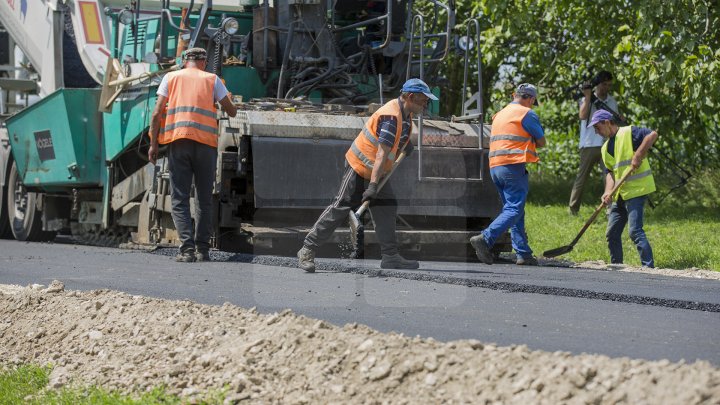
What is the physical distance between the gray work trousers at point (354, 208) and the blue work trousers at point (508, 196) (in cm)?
99

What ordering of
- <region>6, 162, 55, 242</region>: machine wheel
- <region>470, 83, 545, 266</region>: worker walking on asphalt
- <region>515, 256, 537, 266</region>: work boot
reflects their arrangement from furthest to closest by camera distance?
1. <region>6, 162, 55, 242</region>: machine wheel
2. <region>515, 256, 537, 266</region>: work boot
3. <region>470, 83, 545, 266</region>: worker walking on asphalt

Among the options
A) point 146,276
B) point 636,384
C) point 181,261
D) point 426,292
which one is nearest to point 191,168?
point 181,261

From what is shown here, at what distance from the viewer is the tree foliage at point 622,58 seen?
44.1 ft

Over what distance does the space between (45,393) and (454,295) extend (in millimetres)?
2727

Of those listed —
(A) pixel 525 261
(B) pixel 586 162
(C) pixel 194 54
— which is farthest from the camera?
(B) pixel 586 162

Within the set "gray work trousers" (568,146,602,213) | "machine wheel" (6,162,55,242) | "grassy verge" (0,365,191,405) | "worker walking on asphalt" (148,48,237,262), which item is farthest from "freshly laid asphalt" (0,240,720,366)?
"gray work trousers" (568,146,602,213)

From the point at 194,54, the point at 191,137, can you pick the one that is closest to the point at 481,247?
the point at 191,137

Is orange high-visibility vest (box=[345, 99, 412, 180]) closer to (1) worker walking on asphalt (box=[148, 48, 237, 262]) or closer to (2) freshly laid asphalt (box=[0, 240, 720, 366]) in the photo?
(2) freshly laid asphalt (box=[0, 240, 720, 366])

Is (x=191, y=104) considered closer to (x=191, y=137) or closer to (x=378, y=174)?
(x=191, y=137)

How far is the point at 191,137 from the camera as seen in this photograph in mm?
9531

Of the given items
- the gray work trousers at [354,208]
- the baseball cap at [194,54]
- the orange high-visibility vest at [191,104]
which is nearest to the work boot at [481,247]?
the gray work trousers at [354,208]

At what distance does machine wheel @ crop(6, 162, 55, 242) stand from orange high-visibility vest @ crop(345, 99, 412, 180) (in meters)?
5.69

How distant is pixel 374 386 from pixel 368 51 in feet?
22.4

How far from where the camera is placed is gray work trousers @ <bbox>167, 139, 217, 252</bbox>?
9.61 meters
